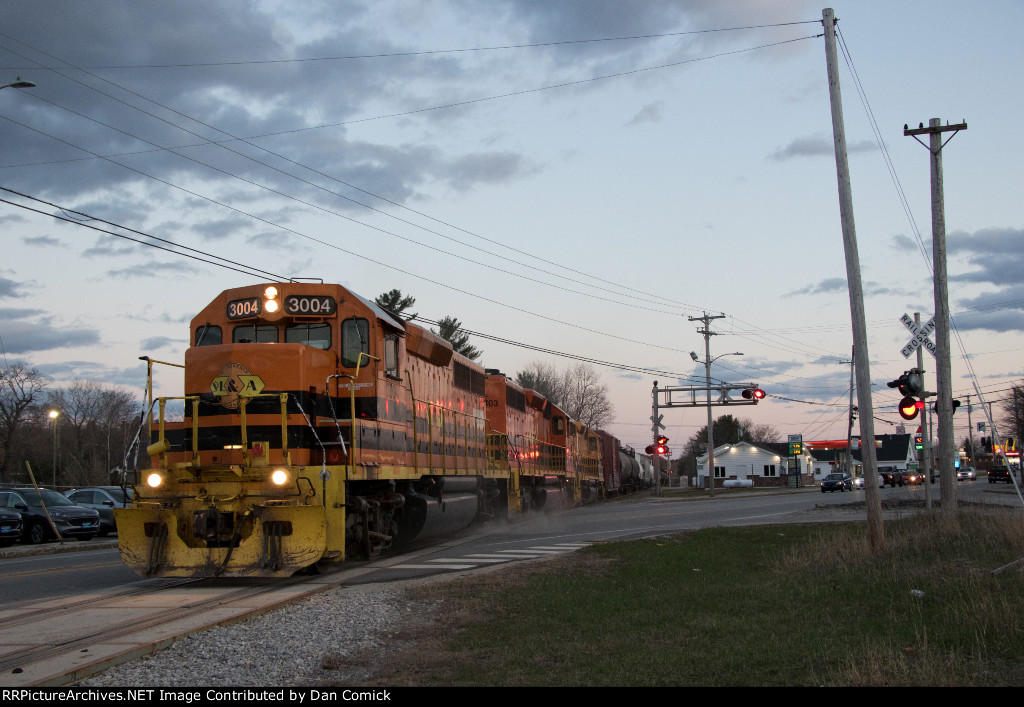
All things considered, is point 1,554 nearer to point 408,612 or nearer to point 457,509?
point 457,509

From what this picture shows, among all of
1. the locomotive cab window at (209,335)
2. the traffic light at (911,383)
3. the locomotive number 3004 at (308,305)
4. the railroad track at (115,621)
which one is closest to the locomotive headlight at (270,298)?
the locomotive number 3004 at (308,305)

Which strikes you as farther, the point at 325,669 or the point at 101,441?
the point at 101,441

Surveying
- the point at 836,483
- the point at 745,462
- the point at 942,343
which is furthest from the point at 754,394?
the point at 745,462

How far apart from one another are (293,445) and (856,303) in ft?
31.5

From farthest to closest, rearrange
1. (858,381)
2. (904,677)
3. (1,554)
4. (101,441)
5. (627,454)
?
(101,441), (627,454), (1,554), (858,381), (904,677)

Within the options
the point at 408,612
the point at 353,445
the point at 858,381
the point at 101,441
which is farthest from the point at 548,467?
the point at 101,441

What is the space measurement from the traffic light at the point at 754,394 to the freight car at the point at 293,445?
28.3 meters

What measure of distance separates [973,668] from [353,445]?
8271 millimetres

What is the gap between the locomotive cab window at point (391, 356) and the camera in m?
14.1

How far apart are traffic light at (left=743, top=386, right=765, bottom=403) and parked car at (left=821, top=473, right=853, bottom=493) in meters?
14.1

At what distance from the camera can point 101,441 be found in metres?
74.1

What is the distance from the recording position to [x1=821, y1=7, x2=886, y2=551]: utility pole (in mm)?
13984

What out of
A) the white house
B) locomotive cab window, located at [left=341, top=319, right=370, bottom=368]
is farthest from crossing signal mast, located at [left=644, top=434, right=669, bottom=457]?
the white house

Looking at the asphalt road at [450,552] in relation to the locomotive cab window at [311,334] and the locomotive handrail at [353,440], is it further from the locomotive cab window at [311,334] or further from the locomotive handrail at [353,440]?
the locomotive cab window at [311,334]
